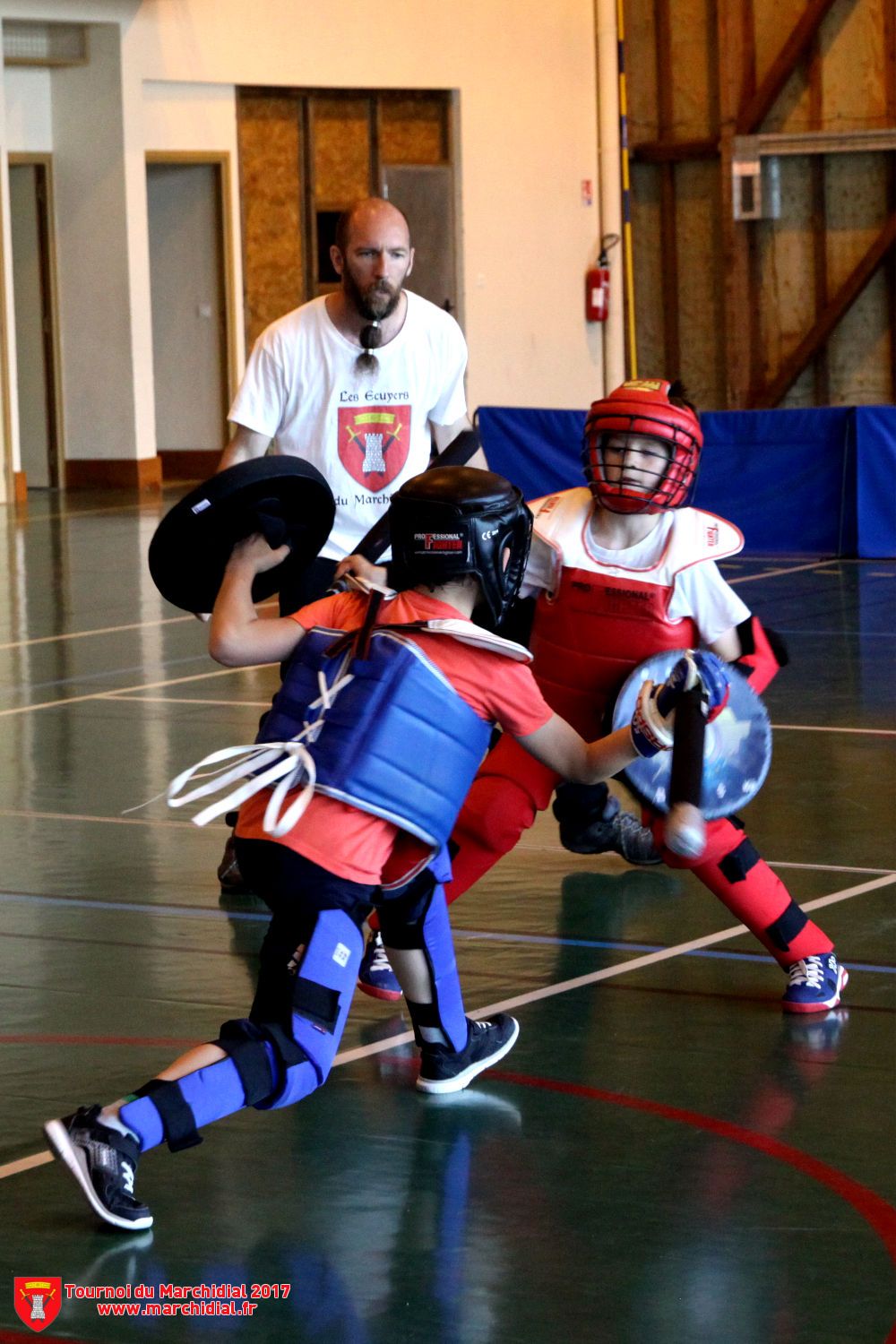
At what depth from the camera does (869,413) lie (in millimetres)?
14844

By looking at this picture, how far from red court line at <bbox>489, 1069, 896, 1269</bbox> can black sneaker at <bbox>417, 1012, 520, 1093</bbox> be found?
58mm

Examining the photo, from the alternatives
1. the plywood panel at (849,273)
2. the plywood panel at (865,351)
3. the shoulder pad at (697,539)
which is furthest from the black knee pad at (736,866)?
the plywood panel at (849,273)

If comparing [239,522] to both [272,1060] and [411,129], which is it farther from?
[411,129]

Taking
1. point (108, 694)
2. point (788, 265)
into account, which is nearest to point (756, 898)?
point (108, 694)

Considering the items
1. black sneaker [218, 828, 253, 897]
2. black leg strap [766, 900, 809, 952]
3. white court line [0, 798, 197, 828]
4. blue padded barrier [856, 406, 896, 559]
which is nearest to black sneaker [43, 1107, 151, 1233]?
black leg strap [766, 900, 809, 952]

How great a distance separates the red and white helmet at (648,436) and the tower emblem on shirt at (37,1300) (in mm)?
2401

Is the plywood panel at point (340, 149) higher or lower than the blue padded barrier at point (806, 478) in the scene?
higher

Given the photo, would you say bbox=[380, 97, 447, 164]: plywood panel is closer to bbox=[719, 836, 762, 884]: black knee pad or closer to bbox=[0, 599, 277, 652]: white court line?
bbox=[0, 599, 277, 652]: white court line

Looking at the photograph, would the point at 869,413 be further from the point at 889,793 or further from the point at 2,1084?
the point at 2,1084

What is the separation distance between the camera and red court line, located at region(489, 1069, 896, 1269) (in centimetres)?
344

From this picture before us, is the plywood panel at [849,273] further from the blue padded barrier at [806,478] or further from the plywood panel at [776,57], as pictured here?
the blue padded barrier at [806,478]

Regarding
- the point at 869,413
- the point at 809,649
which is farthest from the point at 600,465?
the point at 869,413

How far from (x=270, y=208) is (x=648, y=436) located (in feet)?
64.9

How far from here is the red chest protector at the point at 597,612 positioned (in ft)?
16.1
